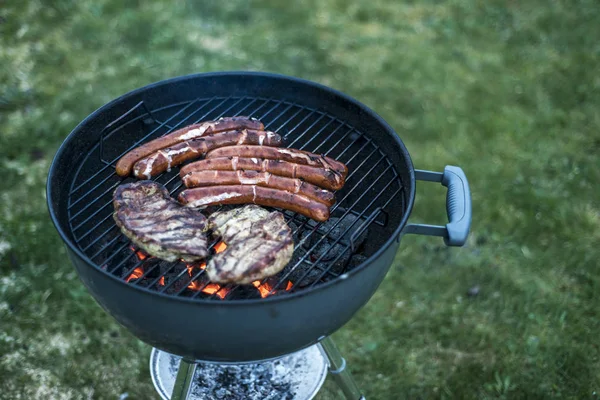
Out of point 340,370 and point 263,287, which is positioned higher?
point 263,287

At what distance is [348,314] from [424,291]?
2.03 metres

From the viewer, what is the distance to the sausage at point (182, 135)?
9.47ft

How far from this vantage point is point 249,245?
Result: 8.09 feet

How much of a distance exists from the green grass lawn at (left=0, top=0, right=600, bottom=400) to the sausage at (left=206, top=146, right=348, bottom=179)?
1.62m

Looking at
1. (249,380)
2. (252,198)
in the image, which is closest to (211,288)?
(252,198)

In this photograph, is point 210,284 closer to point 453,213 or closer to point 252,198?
point 252,198

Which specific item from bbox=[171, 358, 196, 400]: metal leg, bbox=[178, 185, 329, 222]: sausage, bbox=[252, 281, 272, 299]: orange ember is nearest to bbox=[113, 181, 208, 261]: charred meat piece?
bbox=[178, 185, 329, 222]: sausage

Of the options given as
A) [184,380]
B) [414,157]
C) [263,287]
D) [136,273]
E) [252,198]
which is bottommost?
[414,157]

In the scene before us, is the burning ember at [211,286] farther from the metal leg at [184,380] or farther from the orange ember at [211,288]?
the metal leg at [184,380]

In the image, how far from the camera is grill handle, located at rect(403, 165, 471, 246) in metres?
2.50

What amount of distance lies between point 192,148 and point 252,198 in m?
0.48

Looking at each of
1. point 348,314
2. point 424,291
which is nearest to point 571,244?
point 424,291

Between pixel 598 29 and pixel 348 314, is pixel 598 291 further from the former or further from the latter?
pixel 598 29

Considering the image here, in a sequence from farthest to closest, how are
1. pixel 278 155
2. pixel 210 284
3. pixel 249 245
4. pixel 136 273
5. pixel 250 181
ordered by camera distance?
pixel 278 155 < pixel 250 181 < pixel 136 273 < pixel 210 284 < pixel 249 245
